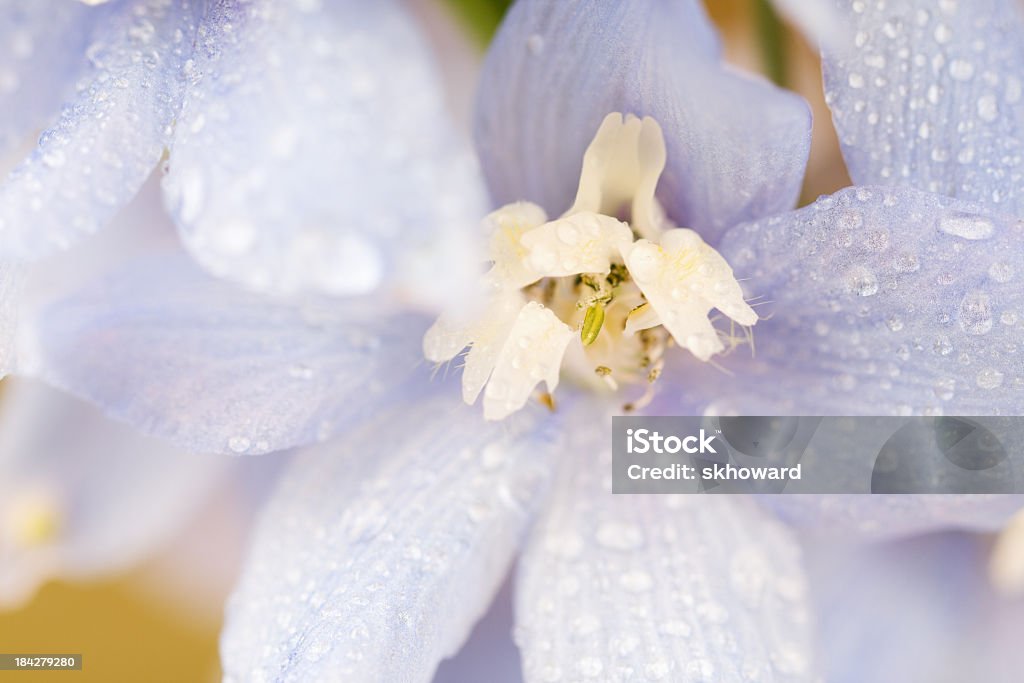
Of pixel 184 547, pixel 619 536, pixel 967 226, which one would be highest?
pixel 967 226

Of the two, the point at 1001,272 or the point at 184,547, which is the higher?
the point at 1001,272

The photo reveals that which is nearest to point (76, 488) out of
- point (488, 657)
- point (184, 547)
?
point (184, 547)

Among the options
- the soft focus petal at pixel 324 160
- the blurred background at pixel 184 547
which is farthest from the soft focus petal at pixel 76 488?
the soft focus petal at pixel 324 160

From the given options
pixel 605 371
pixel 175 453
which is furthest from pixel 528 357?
pixel 175 453

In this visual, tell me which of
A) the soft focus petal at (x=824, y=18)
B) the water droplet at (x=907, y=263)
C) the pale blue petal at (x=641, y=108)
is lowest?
the water droplet at (x=907, y=263)

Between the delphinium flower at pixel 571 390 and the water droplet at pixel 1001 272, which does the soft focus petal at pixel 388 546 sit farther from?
the water droplet at pixel 1001 272

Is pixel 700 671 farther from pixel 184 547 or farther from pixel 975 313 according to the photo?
pixel 184 547
